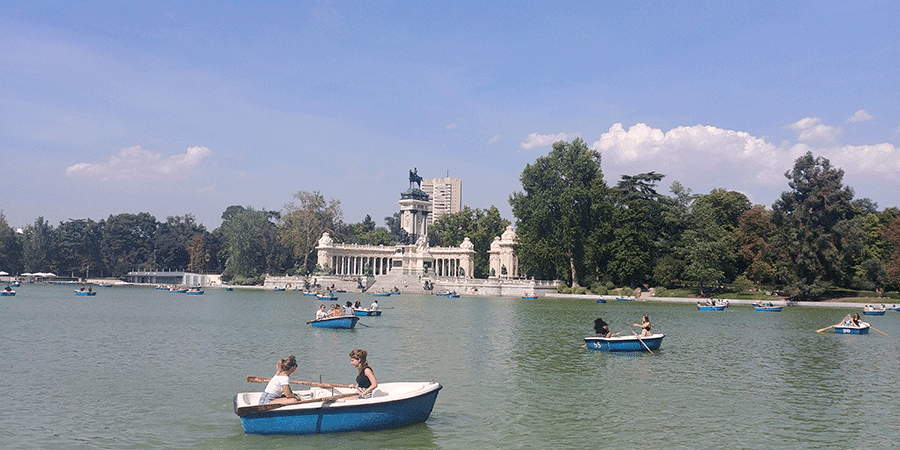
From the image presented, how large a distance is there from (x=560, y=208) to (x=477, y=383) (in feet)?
205

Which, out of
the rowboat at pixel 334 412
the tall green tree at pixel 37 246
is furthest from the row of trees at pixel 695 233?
the tall green tree at pixel 37 246

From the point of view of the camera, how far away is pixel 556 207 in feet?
276

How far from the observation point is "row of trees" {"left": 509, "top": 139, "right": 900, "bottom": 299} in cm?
6550

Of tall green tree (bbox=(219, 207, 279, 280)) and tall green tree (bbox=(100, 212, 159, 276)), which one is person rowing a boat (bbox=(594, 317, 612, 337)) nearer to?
tall green tree (bbox=(219, 207, 279, 280))

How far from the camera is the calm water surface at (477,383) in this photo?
1453 centimetres

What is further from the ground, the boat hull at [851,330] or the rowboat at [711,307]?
the rowboat at [711,307]

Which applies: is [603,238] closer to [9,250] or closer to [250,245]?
[250,245]

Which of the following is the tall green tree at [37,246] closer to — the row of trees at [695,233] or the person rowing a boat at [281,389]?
the row of trees at [695,233]

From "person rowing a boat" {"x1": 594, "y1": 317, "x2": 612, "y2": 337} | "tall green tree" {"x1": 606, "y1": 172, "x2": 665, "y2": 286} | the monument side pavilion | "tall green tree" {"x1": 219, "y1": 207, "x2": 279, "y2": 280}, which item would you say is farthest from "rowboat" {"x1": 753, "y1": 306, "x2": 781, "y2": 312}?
"tall green tree" {"x1": 219, "y1": 207, "x2": 279, "y2": 280}

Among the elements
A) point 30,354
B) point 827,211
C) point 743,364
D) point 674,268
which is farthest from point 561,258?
point 30,354

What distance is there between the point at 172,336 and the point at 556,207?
58.8m

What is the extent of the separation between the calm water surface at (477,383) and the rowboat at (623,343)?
0.45 metres

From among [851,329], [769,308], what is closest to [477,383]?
[851,329]

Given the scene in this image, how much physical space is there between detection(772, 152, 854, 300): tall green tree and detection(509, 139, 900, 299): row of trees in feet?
0.30
